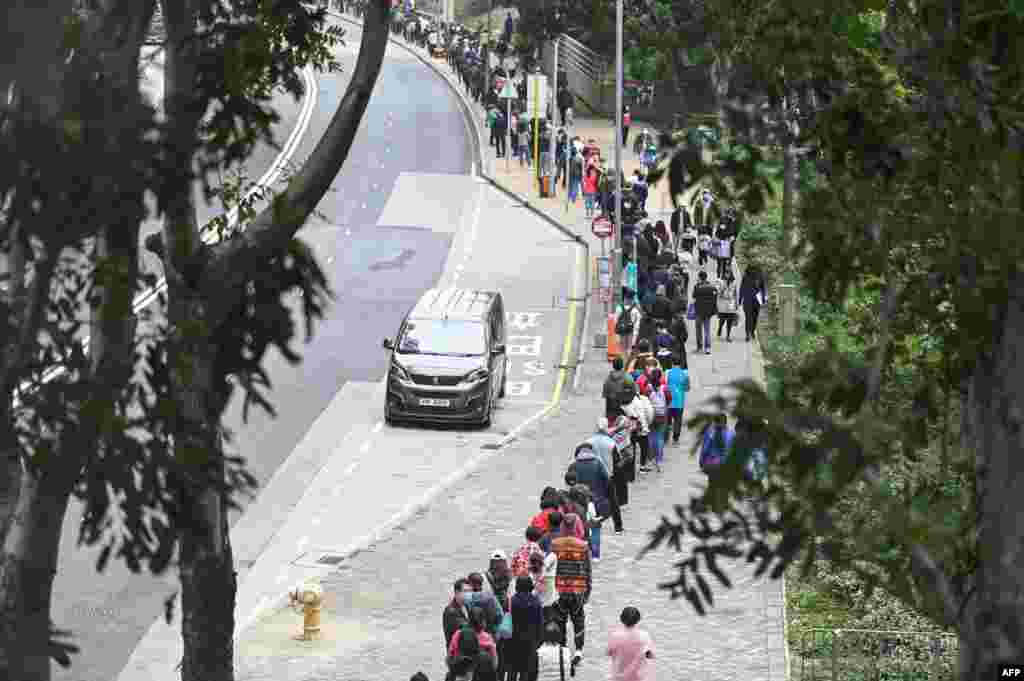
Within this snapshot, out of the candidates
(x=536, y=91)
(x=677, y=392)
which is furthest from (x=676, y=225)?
(x=677, y=392)

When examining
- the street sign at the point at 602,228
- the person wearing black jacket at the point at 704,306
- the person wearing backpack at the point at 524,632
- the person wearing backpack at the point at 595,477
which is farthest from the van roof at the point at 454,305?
the person wearing backpack at the point at 524,632

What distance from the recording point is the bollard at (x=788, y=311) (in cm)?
3881

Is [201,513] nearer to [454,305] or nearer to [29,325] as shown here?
[29,325]

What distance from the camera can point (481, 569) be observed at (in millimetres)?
26203

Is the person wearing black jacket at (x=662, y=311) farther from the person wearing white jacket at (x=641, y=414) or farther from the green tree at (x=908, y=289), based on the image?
the green tree at (x=908, y=289)

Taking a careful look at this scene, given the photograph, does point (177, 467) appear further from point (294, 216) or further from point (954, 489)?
point (954, 489)

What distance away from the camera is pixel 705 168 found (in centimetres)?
1123

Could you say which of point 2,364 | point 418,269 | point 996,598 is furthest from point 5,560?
point 418,269

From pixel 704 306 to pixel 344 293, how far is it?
883cm

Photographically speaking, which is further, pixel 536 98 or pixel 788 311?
pixel 536 98

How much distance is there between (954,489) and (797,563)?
206cm

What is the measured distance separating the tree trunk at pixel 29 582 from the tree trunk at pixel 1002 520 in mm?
4947

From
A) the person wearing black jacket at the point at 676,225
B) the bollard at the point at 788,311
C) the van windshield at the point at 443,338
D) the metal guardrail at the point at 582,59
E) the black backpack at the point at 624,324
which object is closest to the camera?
the van windshield at the point at 443,338

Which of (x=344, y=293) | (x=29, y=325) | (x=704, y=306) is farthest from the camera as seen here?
(x=344, y=293)
